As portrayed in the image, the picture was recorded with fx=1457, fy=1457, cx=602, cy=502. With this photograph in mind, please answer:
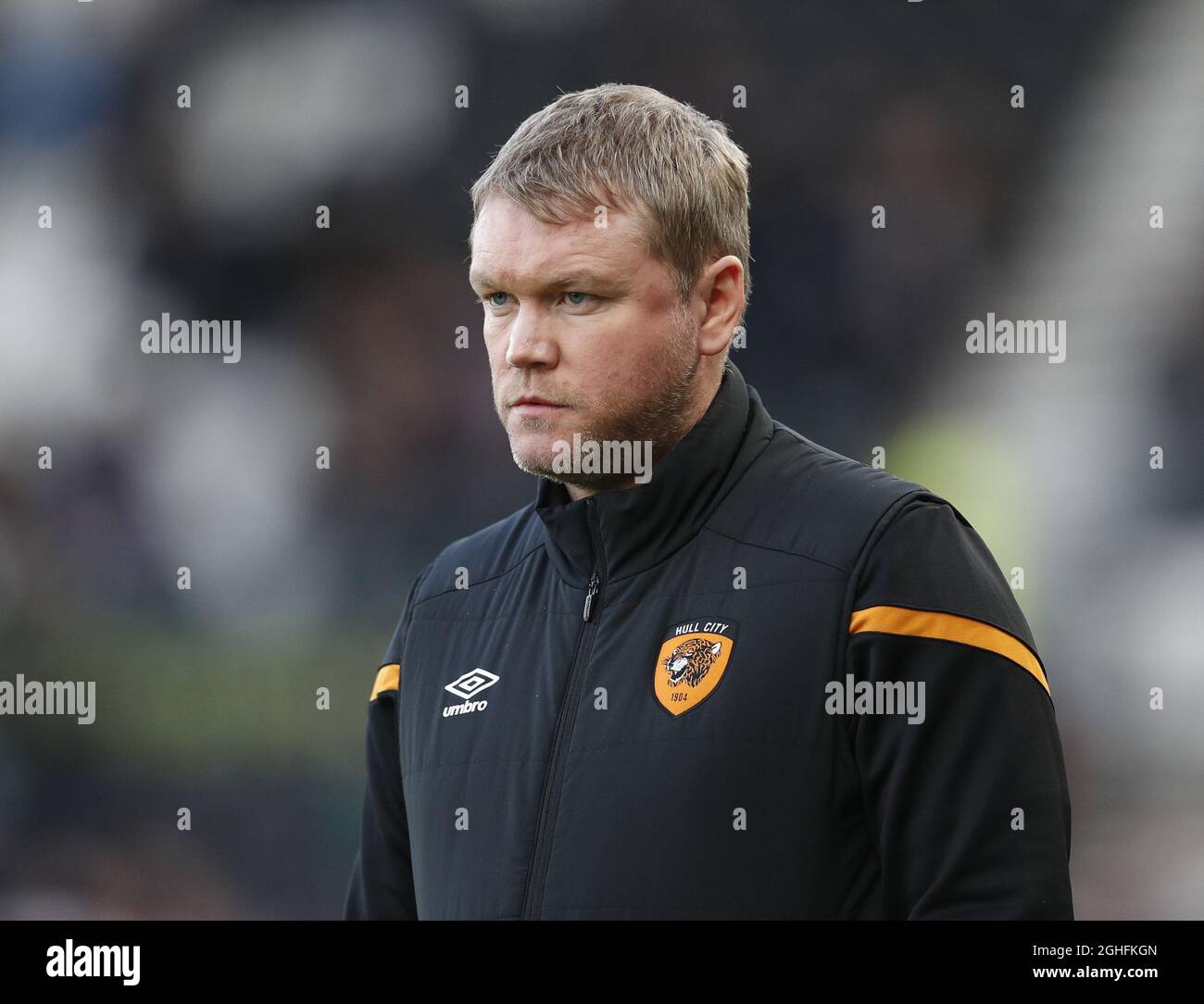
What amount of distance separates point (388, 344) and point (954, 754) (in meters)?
3.32

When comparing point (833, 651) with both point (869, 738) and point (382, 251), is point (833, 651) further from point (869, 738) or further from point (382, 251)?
point (382, 251)

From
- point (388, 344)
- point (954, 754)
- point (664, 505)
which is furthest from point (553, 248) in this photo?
point (388, 344)

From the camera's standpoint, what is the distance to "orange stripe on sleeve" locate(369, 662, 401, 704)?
6.09 ft

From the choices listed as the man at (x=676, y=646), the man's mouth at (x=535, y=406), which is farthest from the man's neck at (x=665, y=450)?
the man's mouth at (x=535, y=406)

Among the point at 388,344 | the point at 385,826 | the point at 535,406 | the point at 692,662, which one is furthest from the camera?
the point at 388,344

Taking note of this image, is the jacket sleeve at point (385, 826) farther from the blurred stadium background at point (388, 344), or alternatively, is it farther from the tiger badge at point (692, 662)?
the blurred stadium background at point (388, 344)

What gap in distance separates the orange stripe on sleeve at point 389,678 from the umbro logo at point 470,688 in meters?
0.14

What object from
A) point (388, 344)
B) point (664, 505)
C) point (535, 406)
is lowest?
point (664, 505)

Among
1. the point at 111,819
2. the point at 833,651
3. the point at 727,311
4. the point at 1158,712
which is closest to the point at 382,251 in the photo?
the point at 111,819

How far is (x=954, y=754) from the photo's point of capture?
1425 mm

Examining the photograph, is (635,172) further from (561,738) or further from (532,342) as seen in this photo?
(561,738)

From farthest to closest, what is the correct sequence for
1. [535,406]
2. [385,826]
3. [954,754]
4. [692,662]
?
[385,826], [535,406], [692,662], [954,754]

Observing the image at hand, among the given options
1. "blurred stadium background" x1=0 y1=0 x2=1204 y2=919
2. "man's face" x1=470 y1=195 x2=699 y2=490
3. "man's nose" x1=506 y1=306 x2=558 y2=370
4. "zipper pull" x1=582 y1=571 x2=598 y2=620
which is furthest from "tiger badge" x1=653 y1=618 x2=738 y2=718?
"blurred stadium background" x1=0 y1=0 x2=1204 y2=919

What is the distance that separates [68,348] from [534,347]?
10.7 feet
